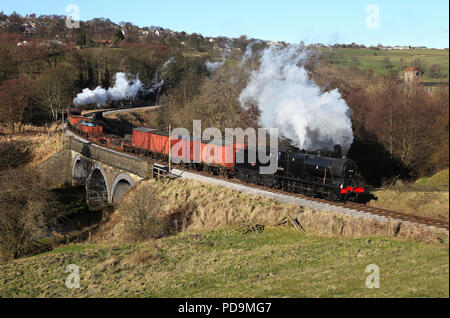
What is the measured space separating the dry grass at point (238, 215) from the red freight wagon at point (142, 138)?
413 inches

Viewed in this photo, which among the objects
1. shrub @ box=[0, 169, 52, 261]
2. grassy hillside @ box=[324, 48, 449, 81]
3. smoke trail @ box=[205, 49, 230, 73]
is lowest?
shrub @ box=[0, 169, 52, 261]

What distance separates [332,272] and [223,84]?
49.9 m

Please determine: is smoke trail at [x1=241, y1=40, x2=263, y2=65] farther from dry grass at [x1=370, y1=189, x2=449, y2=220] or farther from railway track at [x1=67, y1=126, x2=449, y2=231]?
dry grass at [x1=370, y1=189, x2=449, y2=220]

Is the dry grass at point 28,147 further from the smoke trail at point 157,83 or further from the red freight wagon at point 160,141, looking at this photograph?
the smoke trail at point 157,83

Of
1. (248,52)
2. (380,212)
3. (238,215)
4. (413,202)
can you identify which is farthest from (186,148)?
(248,52)

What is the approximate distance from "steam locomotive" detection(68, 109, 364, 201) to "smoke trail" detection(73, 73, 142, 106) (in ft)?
124

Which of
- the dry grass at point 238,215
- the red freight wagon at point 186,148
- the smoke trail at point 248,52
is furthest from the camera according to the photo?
the smoke trail at point 248,52

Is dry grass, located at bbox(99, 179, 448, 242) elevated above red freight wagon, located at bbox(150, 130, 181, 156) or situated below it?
below

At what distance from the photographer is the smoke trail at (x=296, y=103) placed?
3112 cm

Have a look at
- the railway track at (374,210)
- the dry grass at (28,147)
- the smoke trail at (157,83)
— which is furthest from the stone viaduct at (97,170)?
the smoke trail at (157,83)

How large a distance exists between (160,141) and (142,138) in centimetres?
525

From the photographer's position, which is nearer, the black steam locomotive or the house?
the black steam locomotive

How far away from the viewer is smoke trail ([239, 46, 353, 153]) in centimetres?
3112

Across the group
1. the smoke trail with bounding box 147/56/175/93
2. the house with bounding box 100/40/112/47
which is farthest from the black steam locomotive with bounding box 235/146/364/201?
the house with bounding box 100/40/112/47
